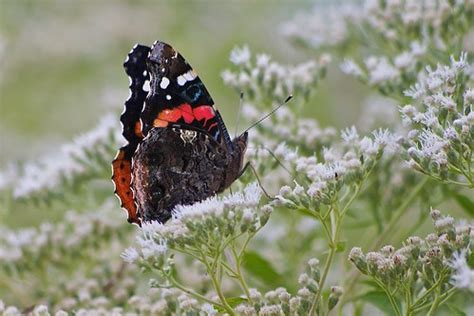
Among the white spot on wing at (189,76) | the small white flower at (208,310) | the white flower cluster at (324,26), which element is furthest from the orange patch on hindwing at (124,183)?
the white flower cluster at (324,26)

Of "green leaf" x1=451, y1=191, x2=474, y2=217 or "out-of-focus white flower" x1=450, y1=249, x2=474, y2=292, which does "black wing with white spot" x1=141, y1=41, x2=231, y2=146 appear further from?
"out-of-focus white flower" x1=450, y1=249, x2=474, y2=292

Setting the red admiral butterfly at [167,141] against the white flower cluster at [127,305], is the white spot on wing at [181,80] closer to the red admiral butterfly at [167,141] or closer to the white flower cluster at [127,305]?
the red admiral butterfly at [167,141]

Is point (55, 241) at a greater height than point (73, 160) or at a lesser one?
lesser

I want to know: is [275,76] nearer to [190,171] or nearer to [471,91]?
[190,171]

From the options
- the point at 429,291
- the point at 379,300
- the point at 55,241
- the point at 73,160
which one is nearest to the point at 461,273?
the point at 429,291

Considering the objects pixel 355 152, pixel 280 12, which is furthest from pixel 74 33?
pixel 355 152

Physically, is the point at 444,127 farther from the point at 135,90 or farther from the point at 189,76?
the point at 135,90
